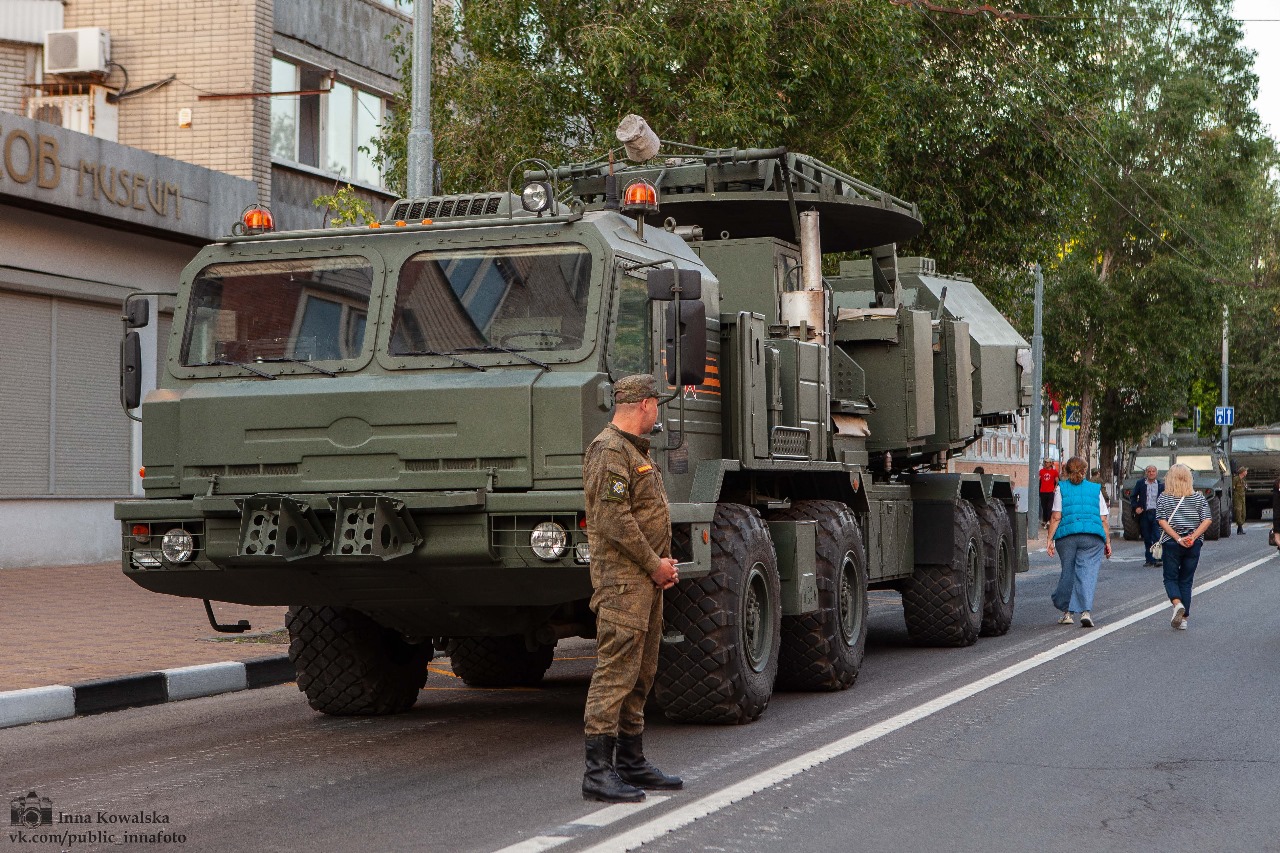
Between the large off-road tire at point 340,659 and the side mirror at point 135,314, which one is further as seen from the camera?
the large off-road tire at point 340,659

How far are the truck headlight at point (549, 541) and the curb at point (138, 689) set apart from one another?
11.6 ft

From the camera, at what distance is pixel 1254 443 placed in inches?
1805

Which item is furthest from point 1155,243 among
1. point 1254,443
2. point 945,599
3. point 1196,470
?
point 945,599

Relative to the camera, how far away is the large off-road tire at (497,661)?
11609mm

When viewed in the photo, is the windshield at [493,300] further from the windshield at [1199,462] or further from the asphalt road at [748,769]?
the windshield at [1199,462]

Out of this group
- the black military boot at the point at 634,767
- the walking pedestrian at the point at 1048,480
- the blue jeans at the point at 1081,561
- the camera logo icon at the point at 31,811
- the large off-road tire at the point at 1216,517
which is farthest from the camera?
the large off-road tire at the point at 1216,517

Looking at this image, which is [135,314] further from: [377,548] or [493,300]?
[377,548]

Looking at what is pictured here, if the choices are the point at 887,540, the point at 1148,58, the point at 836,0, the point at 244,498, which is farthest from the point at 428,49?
the point at 1148,58

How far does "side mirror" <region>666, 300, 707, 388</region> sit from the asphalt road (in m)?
1.85

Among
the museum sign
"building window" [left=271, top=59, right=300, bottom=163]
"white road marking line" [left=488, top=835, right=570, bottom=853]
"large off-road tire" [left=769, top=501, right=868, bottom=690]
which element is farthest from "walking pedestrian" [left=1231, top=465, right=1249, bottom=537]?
"white road marking line" [left=488, top=835, right=570, bottom=853]

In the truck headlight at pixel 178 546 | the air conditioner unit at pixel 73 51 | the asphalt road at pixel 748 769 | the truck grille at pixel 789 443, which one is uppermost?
the air conditioner unit at pixel 73 51

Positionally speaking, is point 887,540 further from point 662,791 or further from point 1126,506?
point 1126,506

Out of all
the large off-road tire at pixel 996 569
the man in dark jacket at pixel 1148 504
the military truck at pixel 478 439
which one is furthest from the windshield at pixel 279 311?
the man in dark jacket at pixel 1148 504

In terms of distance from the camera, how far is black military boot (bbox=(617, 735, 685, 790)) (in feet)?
23.4
